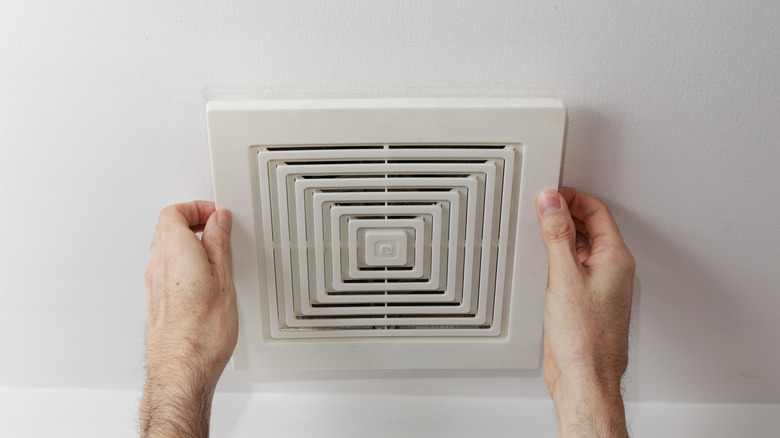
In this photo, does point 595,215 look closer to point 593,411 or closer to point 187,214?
point 593,411

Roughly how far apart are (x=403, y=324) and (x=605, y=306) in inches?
9.6

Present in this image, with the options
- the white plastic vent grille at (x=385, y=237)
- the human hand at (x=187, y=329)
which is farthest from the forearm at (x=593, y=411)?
the human hand at (x=187, y=329)

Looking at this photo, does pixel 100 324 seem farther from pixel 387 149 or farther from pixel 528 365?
pixel 528 365

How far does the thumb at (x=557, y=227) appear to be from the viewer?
0.68m

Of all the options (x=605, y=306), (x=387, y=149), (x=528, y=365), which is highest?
(x=387, y=149)

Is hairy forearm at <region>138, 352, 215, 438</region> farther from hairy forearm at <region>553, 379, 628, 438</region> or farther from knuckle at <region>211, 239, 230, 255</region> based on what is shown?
hairy forearm at <region>553, 379, 628, 438</region>

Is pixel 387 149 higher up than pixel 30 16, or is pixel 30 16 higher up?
pixel 30 16

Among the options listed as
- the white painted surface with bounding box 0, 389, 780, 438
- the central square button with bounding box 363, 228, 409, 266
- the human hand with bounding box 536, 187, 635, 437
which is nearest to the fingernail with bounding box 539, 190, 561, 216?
the human hand with bounding box 536, 187, 635, 437

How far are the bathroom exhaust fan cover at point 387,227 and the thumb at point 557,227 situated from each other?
0.05 ft

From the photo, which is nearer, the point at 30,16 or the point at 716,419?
the point at 30,16

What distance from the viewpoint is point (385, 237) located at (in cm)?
71

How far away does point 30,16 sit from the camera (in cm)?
67

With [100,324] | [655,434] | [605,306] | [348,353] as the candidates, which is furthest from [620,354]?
[100,324]

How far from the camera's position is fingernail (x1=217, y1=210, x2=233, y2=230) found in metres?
0.69
